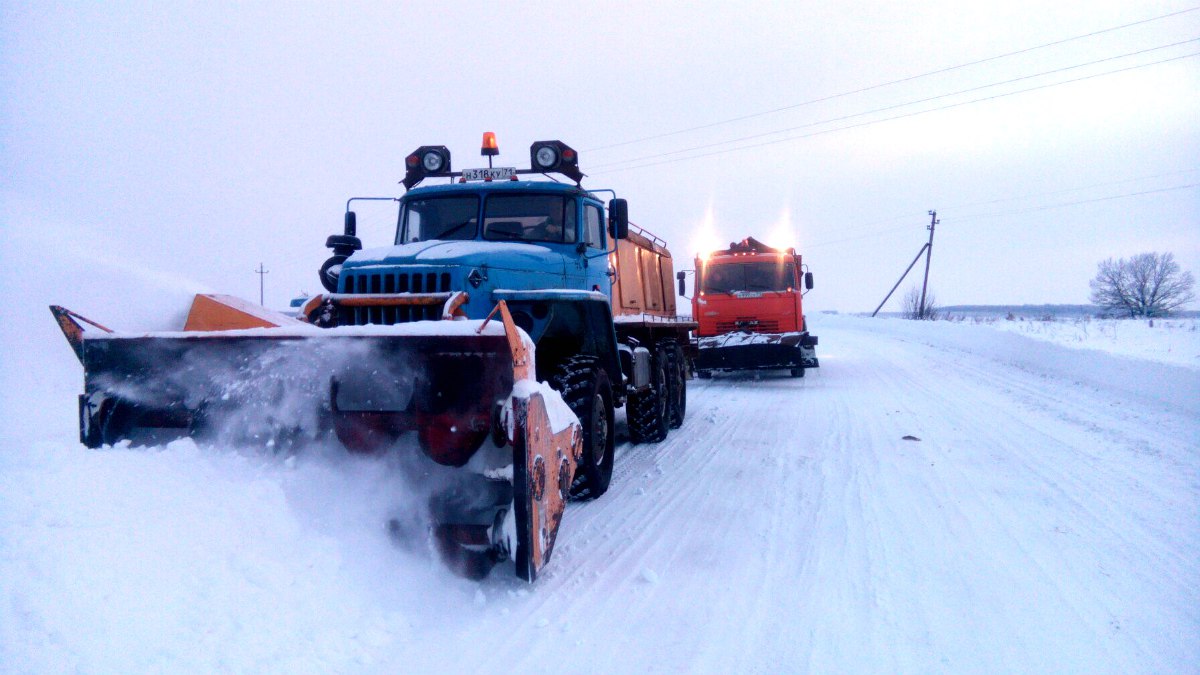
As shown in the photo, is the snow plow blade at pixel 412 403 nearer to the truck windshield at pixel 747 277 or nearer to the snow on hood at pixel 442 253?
the snow on hood at pixel 442 253

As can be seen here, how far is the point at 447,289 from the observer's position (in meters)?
4.92

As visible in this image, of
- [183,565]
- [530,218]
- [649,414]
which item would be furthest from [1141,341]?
[183,565]

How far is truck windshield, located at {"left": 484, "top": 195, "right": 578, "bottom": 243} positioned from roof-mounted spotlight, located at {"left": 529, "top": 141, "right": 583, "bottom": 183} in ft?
1.34

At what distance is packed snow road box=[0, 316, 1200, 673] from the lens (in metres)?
2.62

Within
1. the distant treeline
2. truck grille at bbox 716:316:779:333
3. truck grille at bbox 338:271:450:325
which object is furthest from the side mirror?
the distant treeline

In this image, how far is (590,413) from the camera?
5.25 m

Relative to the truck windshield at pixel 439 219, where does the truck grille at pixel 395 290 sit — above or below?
below

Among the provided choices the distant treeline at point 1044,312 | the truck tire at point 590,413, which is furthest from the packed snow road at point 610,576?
the distant treeline at point 1044,312

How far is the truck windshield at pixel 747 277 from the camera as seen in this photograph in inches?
590

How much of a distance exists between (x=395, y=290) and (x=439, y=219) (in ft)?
5.41

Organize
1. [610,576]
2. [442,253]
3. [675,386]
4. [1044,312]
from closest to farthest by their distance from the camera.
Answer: [610,576] → [442,253] → [675,386] → [1044,312]

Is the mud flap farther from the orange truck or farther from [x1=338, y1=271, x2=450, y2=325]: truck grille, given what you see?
the orange truck

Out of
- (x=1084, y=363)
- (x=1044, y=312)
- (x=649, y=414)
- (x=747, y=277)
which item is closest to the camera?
(x=649, y=414)

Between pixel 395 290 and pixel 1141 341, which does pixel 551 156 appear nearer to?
pixel 395 290
